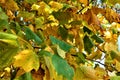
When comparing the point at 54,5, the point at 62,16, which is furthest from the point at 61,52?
the point at 54,5

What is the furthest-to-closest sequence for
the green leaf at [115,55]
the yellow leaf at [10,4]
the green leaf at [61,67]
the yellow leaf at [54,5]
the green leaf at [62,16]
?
the yellow leaf at [54,5] < the yellow leaf at [10,4] < the green leaf at [62,16] < the green leaf at [115,55] < the green leaf at [61,67]

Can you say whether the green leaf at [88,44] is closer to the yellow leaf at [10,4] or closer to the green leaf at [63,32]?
the green leaf at [63,32]

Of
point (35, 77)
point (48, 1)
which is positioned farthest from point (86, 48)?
point (35, 77)

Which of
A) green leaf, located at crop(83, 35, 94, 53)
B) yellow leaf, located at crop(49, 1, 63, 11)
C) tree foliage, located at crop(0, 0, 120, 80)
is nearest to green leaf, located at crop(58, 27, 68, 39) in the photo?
tree foliage, located at crop(0, 0, 120, 80)

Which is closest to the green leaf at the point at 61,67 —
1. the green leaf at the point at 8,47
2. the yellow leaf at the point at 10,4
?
the green leaf at the point at 8,47

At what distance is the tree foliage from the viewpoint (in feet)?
3.51

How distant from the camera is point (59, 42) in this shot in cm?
119

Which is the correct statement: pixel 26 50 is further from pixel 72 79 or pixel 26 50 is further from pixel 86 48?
pixel 86 48

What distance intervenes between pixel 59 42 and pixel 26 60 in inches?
6.4

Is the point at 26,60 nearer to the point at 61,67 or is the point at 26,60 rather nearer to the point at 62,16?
the point at 61,67

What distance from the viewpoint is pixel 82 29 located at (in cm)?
184

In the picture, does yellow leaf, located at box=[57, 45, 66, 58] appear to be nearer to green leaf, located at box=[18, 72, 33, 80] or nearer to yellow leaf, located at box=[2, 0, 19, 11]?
green leaf, located at box=[18, 72, 33, 80]

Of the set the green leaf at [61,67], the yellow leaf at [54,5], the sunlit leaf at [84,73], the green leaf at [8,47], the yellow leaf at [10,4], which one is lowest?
the sunlit leaf at [84,73]

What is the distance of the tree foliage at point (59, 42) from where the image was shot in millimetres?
1070
